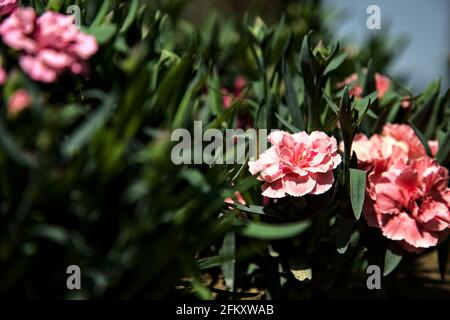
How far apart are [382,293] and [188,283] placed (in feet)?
1.55

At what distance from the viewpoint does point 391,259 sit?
1229 mm

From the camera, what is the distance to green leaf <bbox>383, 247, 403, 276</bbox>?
1.22m

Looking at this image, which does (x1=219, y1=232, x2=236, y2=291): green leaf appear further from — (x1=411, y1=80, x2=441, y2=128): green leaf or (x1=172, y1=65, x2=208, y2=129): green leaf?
(x1=411, y1=80, x2=441, y2=128): green leaf

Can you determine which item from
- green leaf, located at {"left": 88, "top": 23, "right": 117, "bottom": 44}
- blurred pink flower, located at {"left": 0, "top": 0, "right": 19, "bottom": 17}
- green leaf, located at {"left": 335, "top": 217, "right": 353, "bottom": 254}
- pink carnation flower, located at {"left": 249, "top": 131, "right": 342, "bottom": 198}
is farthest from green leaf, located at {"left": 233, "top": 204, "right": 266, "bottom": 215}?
blurred pink flower, located at {"left": 0, "top": 0, "right": 19, "bottom": 17}

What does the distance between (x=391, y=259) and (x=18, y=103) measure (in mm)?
802

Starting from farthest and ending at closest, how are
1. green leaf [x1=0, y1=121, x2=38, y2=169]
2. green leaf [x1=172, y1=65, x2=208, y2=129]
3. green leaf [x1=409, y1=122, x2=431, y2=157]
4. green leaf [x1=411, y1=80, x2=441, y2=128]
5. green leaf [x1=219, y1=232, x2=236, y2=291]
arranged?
1. green leaf [x1=411, y1=80, x2=441, y2=128]
2. green leaf [x1=409, y1=122, x2=431, y2=157]
3. green leaf [x1=219, y1=232, x2=236, y2=291]
4. green leaf [x1=172, y1=65, x2=208, y2=129]
5. green leaf [x1=0, y1=121, x2=38, y2=169]

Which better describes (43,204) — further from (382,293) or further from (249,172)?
(382,293)

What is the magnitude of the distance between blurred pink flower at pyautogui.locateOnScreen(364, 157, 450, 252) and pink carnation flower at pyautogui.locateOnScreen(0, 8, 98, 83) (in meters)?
0.64

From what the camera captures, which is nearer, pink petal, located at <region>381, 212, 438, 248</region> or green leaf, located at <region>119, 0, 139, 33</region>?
pink petal, located at <region>381, 212, 438, 248</region>

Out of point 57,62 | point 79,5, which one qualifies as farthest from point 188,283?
point 79,5

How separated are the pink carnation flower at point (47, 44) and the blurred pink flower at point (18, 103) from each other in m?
0.03

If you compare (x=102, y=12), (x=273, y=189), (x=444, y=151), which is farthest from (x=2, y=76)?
(x=444, y=151)

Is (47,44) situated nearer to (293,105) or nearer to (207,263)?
(207,263)

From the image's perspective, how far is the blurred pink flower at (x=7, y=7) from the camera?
3.29ft
